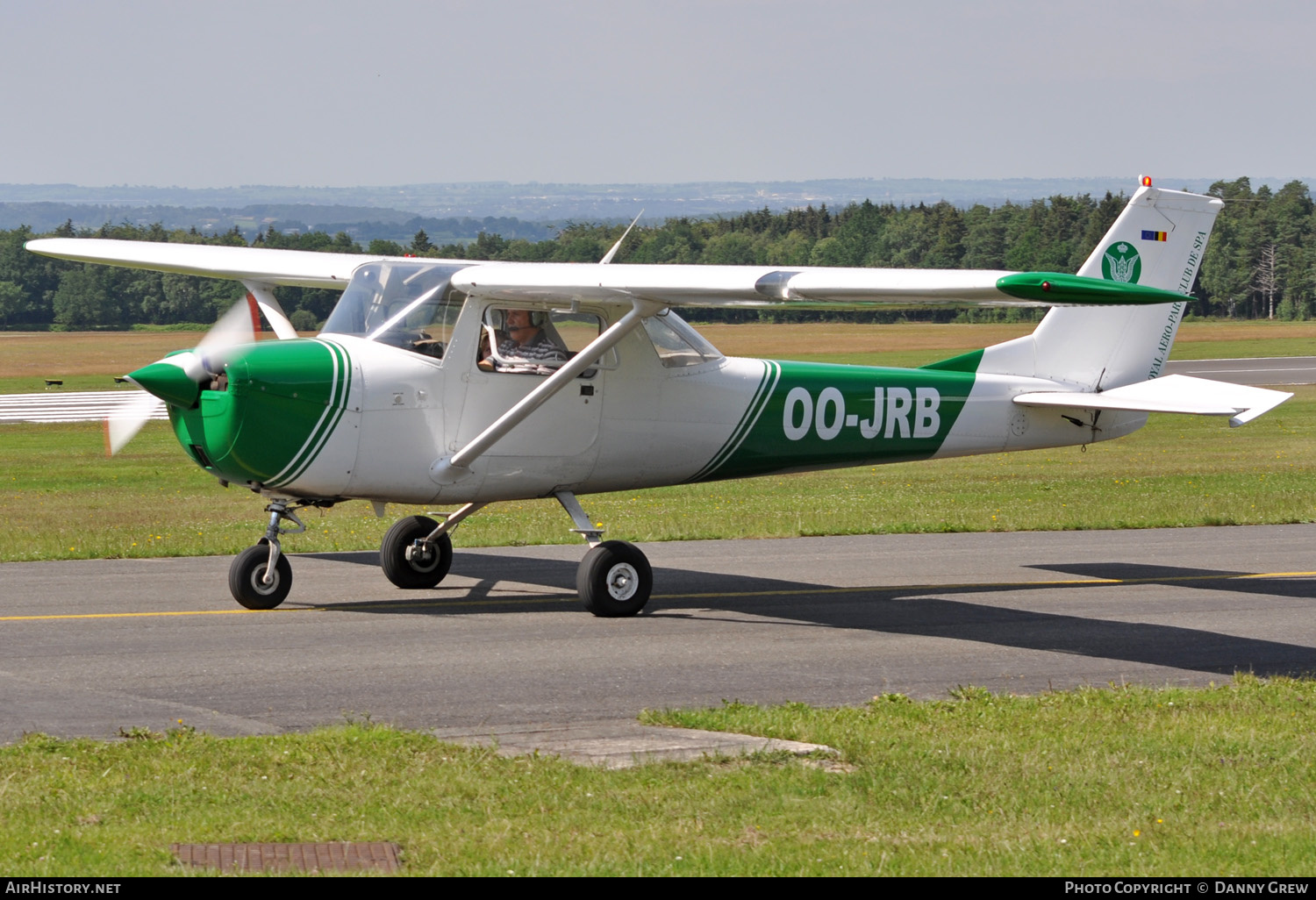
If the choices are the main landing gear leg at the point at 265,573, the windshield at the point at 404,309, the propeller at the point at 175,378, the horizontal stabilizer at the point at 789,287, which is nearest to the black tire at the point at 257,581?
the main landing gear leg at the point at 265,573

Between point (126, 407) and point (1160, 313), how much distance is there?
10.0m

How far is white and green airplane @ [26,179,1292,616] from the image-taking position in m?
11.1

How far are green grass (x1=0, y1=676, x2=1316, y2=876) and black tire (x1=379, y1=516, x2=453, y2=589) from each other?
553 cm

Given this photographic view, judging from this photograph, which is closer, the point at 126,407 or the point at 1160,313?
the point at 126,407

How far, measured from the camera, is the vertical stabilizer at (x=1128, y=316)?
1478 centimetres

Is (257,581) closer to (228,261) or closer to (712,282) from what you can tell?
(228,261)

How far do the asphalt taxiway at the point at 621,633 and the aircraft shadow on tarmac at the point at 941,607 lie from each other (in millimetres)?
39

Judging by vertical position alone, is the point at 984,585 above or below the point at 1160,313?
below

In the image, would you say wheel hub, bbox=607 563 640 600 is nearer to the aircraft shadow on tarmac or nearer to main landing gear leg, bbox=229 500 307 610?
the aircraft shadow on tarmac

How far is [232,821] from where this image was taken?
6.03 meters

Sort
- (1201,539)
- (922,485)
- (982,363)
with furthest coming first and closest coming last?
(922,485)
(1201,539)
(982,363)

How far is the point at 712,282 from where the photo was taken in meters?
11.0
